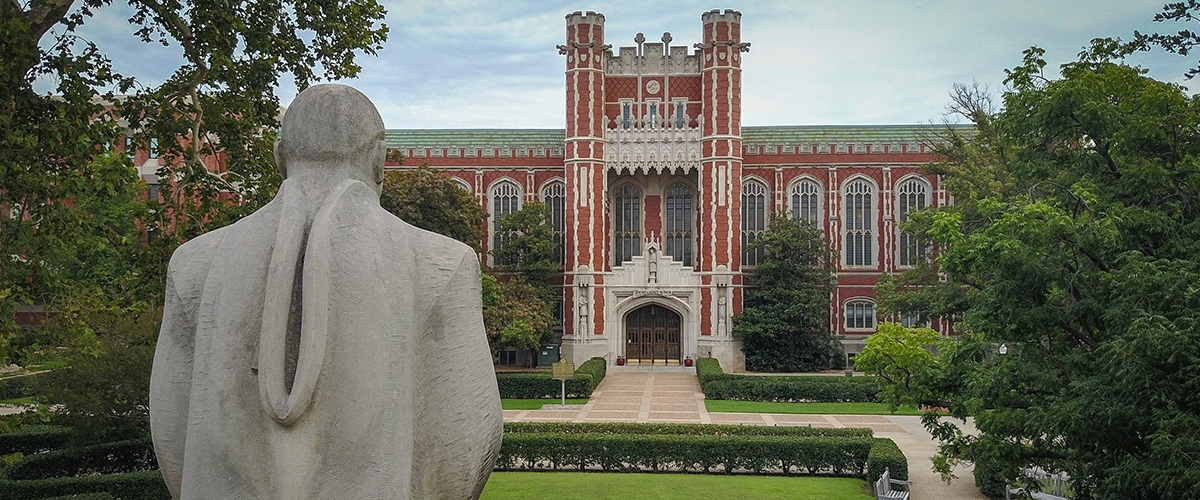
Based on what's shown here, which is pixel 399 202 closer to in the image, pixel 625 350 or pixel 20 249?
pixel 625 350

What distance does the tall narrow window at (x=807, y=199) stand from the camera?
1463 inches

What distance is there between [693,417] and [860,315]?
1789 centimetres

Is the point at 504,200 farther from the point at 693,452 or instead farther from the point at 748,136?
the point at 693,452

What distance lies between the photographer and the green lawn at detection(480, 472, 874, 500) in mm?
12273

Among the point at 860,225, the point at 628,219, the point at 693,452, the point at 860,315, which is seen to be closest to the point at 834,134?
the point at 860,225

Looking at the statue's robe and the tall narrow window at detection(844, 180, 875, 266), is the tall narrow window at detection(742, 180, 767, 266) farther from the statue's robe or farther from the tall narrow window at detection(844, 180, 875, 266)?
the statue's robe

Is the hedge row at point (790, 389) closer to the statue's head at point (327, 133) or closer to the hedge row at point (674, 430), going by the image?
the hedge row at point (674, 430)

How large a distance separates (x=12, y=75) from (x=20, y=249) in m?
2.43

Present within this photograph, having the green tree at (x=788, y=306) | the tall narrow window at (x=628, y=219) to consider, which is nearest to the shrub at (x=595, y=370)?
the green tree at (x=788, y=306)

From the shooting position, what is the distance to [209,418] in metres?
2.36

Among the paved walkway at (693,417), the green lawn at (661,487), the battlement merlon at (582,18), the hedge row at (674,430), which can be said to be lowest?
the paved walkway at (693,417)

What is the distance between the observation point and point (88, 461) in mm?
14016

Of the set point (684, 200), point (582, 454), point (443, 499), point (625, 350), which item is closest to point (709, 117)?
point (684, 200)

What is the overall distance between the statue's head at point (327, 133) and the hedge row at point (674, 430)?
517 inches
